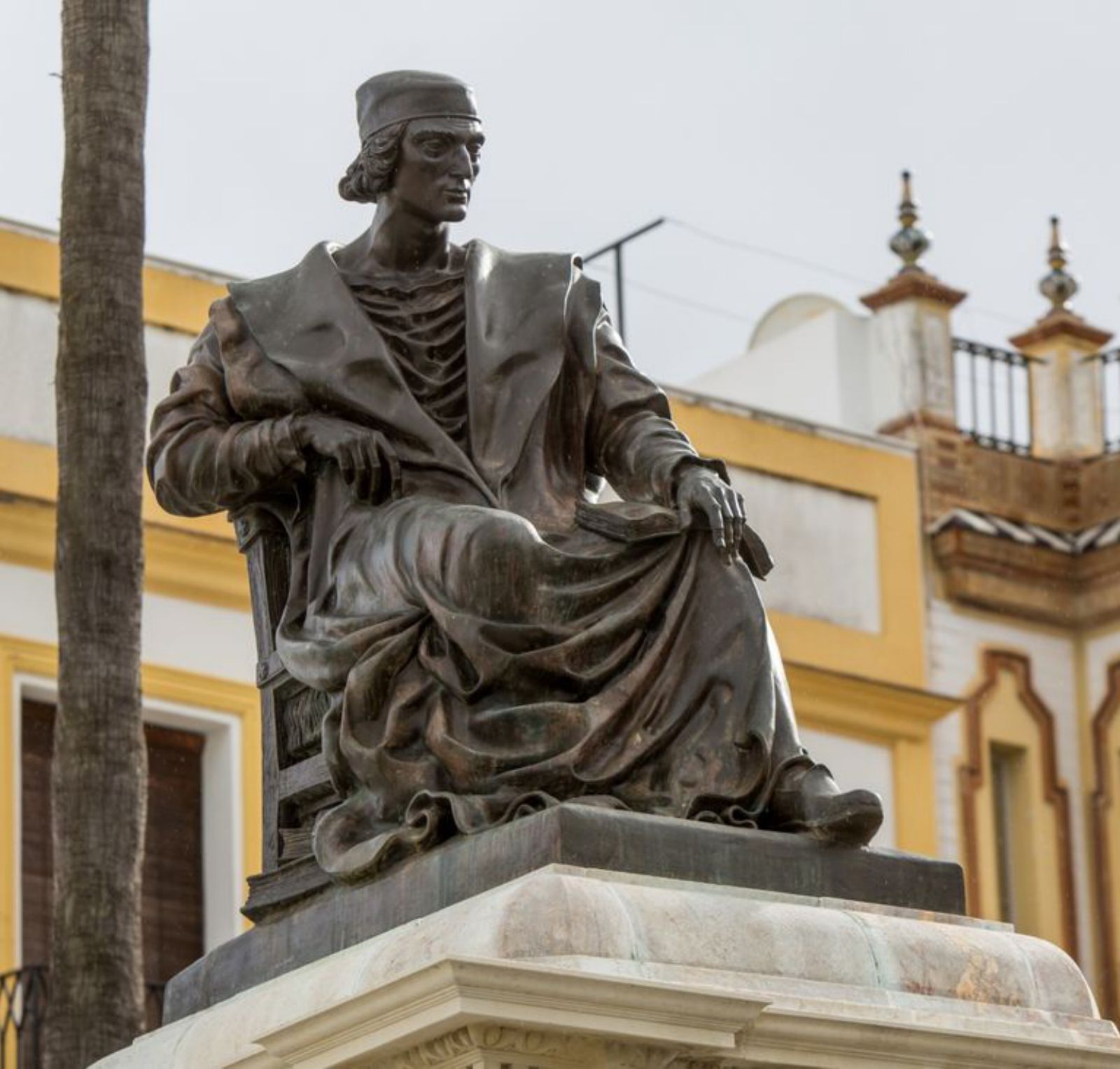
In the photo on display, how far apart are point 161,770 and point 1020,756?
572 centimetres

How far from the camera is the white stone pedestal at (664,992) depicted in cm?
741

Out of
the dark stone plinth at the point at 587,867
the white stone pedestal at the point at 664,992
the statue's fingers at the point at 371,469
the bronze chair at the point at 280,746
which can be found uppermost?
the statue's fingers at the point at 371,469

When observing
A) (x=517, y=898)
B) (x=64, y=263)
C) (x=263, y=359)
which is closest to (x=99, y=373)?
(x=64, y=263)

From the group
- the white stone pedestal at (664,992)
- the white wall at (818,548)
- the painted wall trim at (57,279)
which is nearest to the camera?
the white stone pedestal at (664,992)

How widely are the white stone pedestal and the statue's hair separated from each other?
1.52 meters

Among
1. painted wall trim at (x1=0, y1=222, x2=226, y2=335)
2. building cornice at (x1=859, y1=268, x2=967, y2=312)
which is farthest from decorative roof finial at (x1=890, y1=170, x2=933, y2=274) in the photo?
painted wall trim at (x1=0, y1=222, x2=226, y2=335)

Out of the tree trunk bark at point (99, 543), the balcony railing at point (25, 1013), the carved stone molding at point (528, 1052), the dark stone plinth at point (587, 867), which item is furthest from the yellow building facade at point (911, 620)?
the carved stone molding at point (528, 1052)

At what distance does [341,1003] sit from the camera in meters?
7.56

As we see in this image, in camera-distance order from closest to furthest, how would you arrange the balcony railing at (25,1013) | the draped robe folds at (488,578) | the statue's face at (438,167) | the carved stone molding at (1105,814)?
1. the draped robe folds at (488,578)
2. the statue's face at (438,167)
3. the balcony railing at (25,1013)
4. the carved stone molding at (1105,814)

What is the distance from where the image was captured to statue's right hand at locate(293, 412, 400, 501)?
27.5ft

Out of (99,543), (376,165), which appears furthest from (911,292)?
(376,165)

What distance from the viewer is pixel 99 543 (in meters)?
14.2

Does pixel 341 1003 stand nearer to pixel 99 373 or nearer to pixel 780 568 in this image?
pixel 99 373

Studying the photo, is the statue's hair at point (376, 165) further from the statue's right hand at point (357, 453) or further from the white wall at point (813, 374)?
the white wall at point (813, 374)
